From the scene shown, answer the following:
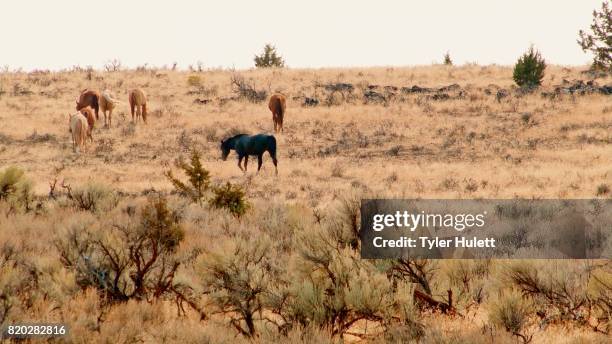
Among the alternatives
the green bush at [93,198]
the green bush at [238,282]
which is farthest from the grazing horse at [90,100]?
the green bush at [238,282]

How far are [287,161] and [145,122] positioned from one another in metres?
9.76

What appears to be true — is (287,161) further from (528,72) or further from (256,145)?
(528,72)

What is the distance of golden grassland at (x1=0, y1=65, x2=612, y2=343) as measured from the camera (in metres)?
7.38

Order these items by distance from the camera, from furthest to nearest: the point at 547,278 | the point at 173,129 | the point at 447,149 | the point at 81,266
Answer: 1. the point at 173,129
2. the point at 447,149
3. the point at 81,266
4. the point at 547,278

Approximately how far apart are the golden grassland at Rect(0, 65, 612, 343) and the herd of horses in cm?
58

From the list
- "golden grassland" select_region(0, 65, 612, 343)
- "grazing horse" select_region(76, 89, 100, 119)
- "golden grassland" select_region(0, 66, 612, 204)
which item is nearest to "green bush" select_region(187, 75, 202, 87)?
"golden grassland" select_region(0, 65, 612, 343)

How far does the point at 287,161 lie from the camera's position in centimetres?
2625

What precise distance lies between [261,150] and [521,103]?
1767 cm

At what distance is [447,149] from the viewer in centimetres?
2856

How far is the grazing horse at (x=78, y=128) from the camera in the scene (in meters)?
27.1

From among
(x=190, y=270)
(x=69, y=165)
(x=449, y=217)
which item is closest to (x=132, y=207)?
(x=190, y=270)

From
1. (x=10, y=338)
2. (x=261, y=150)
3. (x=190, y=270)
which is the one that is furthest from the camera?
(x=261, y=150)

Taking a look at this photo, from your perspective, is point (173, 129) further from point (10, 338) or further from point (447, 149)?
point (10, 338)

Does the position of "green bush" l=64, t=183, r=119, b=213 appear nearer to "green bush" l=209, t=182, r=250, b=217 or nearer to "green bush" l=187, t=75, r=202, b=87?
"green bush" l=209, t=182, r=250, b=217
